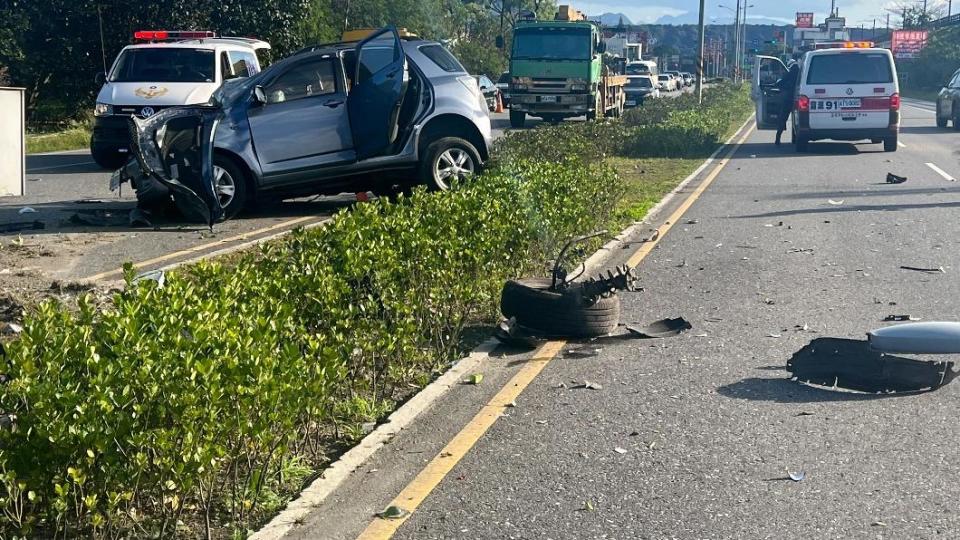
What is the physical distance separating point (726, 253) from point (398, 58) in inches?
165

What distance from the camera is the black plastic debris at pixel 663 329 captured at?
331 inches

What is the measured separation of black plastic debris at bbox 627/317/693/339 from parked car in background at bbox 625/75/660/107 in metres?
49.4

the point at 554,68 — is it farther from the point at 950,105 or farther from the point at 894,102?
the point at 894,102

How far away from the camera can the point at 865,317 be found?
8.95 m

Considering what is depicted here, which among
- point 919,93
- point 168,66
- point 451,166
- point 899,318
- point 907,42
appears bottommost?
point 919,93

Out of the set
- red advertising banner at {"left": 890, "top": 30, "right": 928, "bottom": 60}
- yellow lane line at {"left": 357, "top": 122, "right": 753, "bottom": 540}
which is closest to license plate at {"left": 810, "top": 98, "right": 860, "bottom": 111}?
yellow lane line at {"left": 357, "top": 122, "right": 753, "bottom": 540}

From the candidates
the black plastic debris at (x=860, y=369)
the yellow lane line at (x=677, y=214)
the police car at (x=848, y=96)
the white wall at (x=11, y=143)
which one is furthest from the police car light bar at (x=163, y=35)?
the black plastic debris at (x=860, y=369)

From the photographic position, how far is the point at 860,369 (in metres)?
7.11

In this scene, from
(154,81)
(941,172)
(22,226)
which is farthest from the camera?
(941,172)

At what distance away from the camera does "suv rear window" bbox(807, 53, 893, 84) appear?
25.0 m

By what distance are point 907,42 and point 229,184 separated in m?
109

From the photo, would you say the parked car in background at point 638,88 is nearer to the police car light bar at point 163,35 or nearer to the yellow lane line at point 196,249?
the police car light bar at point 163,35

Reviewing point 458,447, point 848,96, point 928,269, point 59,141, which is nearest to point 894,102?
point 848,96

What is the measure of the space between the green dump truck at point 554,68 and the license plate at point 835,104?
1006cm
